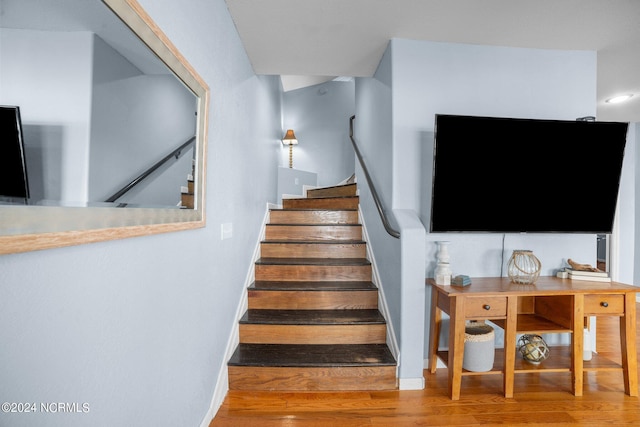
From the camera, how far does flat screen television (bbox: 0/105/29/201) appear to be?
539 mm

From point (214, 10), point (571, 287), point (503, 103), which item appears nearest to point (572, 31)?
point (503, 103)

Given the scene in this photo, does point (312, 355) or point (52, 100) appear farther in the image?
point (312, 355)

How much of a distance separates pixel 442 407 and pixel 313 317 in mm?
1020

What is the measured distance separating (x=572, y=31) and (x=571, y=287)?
72.8 inches

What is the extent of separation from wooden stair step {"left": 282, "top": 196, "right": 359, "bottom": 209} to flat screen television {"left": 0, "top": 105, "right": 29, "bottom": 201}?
3.38 m

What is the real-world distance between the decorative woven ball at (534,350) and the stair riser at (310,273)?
1.26 meters

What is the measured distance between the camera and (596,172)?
7.48 ft

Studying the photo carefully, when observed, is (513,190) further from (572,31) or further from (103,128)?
(103,128)

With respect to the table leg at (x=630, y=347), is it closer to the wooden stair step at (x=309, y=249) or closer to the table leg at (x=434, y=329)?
the table leg at (x=434, y=329)

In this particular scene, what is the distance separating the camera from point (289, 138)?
17.5 feet

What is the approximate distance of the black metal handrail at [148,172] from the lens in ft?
2.83

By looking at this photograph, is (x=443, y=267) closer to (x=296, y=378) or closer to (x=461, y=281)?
(x=461, y=281)

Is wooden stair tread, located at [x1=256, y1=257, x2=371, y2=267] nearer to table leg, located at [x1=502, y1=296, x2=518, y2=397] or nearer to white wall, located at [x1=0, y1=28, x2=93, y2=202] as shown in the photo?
table leg, located at [x1=502, y1=296, x2=518, y2=397]

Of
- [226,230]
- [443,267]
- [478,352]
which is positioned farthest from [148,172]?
[478,352]
